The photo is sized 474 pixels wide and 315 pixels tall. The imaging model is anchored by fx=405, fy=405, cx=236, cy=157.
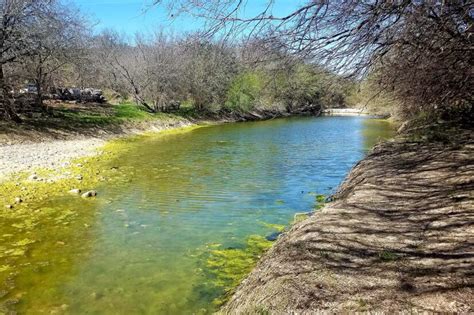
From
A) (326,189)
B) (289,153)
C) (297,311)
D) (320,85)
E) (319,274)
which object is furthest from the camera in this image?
(289,153)

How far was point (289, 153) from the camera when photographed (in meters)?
19.0

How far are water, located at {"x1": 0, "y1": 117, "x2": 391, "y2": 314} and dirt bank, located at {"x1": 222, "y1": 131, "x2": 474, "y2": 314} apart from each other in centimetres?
122

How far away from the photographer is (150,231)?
760 cm

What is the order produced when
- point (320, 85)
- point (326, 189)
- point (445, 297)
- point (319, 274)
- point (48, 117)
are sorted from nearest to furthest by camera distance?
point (445, 297)
point (319, 274)
point (320, 85)
point (326, 189)
point (48, 117)

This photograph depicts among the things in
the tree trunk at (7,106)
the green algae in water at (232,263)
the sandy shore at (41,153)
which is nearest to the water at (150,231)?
the green algae in water at (232,263)

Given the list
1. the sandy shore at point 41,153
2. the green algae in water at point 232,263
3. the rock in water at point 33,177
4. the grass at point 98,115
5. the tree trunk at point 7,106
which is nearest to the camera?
the green algae in water at point 232,263

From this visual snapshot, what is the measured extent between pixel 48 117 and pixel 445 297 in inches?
918

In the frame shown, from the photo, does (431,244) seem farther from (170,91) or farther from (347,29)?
(170,91)

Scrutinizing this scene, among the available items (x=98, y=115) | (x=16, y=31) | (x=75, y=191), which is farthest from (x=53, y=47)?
(x=75, y=191)

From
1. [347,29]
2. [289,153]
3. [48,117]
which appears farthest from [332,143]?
[347,29]

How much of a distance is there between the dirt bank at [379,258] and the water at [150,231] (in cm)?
122

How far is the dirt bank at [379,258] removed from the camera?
3.41 meters

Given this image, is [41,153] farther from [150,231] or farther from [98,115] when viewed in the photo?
[98,115]

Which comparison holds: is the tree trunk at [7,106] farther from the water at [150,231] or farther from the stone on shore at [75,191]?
Result: the stone on shore at [75,191]
